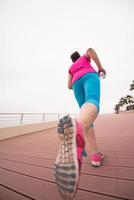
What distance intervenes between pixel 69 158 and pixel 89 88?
49 cm

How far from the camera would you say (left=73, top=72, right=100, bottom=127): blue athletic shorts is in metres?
0.81

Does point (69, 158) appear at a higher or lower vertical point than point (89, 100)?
lower

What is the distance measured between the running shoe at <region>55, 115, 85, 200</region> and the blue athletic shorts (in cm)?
25

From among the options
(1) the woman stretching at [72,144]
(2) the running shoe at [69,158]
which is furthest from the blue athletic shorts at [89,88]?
(2) the running shoe at [69,158]

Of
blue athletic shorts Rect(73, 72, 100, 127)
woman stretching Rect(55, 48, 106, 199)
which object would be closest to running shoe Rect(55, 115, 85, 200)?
woman stretching Rect(55, 48, 106, 199)

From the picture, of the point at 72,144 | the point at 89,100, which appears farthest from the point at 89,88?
the point at 72,144

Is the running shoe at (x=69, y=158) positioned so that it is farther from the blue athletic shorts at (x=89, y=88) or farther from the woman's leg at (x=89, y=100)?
the blue athletic shorts at (x=89, y=88)

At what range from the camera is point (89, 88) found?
0.86 metres

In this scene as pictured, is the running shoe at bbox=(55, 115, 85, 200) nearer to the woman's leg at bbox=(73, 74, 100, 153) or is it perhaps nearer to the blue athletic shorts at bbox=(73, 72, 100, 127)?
the woman's leg at bbox=(73, 74, 100, 153)

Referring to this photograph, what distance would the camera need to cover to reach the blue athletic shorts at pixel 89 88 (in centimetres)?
81

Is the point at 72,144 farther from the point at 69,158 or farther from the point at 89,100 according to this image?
the point at 89,100

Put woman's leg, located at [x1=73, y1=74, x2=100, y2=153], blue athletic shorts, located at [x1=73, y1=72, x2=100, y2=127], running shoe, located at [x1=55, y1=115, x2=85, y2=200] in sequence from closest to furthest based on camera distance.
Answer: running shoe, located at [x1=55, y1=115, x2=85, y2=200]
woman's leg, located at [x1=73, y1=74, x2=100, y2=153]
blue athletic shorts, located at [x1=73, y1=72, x2=100, y2=127]

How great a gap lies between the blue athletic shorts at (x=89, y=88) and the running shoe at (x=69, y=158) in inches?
9.9

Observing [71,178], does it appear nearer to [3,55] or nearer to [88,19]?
[3,55]
